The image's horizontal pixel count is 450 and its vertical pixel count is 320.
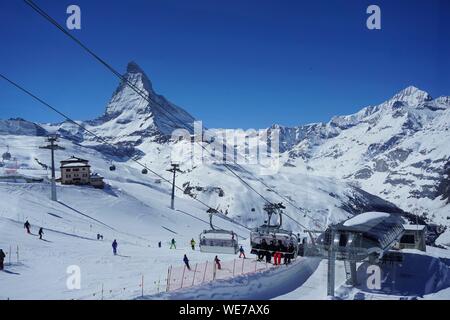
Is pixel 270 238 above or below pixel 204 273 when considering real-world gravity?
above

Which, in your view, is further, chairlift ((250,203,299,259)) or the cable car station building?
the cable car station building

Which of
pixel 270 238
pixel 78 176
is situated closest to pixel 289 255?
pixel 270 238

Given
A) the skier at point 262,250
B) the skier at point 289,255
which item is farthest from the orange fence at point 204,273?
the skier at point 289,255

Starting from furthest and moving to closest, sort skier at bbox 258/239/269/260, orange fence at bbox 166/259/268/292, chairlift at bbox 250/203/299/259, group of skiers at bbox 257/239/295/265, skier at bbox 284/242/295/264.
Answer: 1. chairlift at bbox 250/203/299/259
2. skier at bbox 258/239/269/260
3. group of skiers at bbox 257/239/295/265
4. skier at bbox 284/242/295/264
5. orange fence at bbox 166/259/268/292

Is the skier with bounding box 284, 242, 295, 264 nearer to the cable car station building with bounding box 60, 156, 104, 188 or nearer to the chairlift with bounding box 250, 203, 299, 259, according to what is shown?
the chairlift with bounding box 250, 203, 299, 259

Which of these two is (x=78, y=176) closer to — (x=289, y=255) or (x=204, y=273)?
(x=289, y=255)

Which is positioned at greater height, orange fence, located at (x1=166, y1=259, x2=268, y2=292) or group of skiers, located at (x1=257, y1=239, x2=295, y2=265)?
group of skiers, located at (x1=257, y1=239, x2=295, y2=265)

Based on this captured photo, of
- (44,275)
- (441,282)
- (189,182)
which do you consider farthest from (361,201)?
(44,275)

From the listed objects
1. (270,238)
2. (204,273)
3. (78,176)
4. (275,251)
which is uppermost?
(78,176)

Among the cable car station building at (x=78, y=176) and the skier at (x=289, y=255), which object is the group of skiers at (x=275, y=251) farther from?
the cable car station building at (x=78, y=176)

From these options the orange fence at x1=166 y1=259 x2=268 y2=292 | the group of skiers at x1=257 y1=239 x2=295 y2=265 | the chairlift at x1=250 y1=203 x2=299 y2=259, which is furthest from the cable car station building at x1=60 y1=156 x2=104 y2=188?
the orange fence at x1=166 y1=259 x2=268 y2=292

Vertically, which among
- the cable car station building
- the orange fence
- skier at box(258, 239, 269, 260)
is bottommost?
the orange fence
